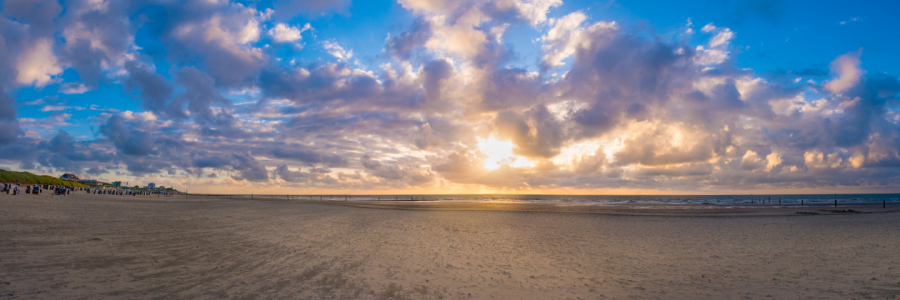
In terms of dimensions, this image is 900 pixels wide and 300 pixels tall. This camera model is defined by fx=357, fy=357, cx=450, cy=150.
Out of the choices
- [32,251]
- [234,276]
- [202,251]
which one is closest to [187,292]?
[234,276]

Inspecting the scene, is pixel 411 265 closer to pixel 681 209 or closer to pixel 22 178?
pixel 681 209

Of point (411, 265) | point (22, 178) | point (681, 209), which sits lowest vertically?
point (22, 178)

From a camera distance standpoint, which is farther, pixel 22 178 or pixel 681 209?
pixel 22 178

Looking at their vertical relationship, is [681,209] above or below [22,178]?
above

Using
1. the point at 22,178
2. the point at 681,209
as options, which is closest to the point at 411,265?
the point at 681,209

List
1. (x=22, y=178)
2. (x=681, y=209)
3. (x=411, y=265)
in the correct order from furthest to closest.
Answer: (x=22, y=178)
(x=681, y=209)
(x=411, y=265)

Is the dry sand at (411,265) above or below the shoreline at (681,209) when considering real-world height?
above

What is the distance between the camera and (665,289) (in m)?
10.3

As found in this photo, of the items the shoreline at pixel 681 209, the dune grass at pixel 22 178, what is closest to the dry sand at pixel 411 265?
the shoreline at pixel 681 209

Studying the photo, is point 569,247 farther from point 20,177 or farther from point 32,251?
point 20,177

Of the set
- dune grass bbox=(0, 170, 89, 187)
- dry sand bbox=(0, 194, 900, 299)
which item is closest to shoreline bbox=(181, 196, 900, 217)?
dry sand bbox=(0, 194, 900, 299)

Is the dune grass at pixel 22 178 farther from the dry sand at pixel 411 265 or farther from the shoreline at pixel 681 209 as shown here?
the dry sand at pixel 411 265

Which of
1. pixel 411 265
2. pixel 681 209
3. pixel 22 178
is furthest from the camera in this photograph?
pixel 22 178

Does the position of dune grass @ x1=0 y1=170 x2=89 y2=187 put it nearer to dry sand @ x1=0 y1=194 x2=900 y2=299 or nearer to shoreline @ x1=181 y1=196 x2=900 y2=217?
shoreline @ x1=181 y1=196 x2=900 y2=217
